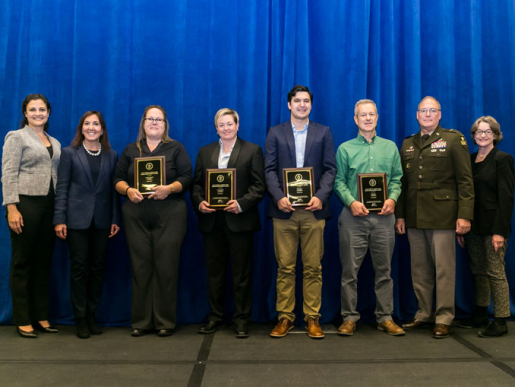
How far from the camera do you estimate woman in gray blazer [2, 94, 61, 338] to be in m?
3.06

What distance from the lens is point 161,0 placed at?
3711 millimetres

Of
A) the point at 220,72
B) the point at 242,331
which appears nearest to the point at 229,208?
the point at 242,331

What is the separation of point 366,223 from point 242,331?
1.17 meters

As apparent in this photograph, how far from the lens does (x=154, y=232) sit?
123 inches

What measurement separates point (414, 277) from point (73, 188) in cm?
258

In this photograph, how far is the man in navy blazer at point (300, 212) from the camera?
10.1 ft

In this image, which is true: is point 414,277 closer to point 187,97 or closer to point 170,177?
point 170,177

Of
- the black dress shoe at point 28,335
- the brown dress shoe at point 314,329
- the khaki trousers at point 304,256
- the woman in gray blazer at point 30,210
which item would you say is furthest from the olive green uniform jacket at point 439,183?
the black dress shoe at point 28,335

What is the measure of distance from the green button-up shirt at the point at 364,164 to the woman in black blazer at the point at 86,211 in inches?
66.1

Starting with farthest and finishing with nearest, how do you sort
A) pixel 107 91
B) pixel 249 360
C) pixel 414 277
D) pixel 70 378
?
pixel 107 91 → pixel 414 277 → pixel 249 360 → pixel 70 378

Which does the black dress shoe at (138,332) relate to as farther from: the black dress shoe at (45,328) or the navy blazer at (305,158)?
the navy blazer at (305,158)

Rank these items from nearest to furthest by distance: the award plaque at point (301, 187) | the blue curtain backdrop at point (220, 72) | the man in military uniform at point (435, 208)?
1. the award plaque at point (301, 187)
2. the man in military uniform at point (435, 208)
3. the blue curtain backdrop at point (220, 72)

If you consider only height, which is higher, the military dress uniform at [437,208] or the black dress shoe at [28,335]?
the military dress uniform at [437,208]

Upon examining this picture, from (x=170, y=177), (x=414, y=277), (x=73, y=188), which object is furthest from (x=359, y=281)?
(x=73, y=188)
